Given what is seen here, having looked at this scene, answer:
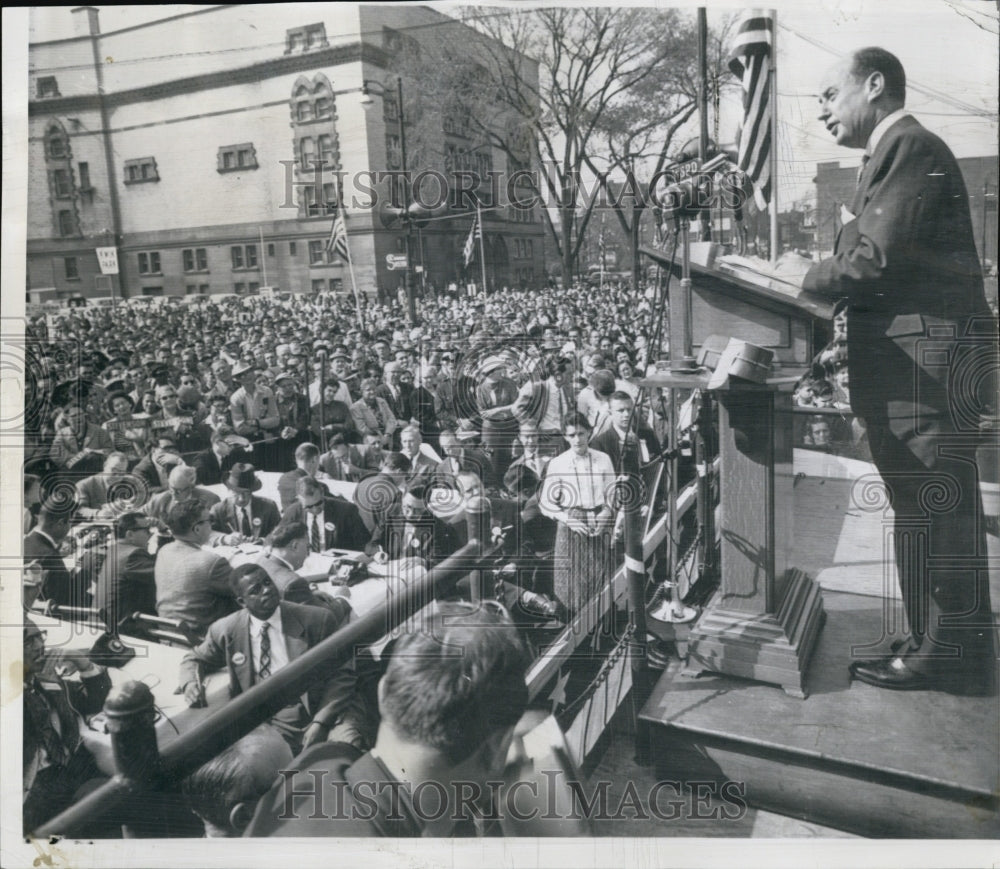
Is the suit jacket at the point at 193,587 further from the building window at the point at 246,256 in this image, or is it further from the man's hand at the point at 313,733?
the building window at the point at 246,256

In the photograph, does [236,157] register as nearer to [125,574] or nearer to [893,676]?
[125,574]

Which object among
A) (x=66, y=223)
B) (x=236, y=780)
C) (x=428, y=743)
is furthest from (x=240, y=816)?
(x=66, y=223)

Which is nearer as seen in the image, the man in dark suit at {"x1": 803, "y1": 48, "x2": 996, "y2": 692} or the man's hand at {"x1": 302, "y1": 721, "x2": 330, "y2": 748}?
the man in dark suit at {"x1": 803, "y1": 48, "x2": 996, "y2": 692}

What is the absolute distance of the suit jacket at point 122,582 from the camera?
3662 mm

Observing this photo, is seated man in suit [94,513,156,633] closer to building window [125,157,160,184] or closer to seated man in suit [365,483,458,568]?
seated man in suit [365,483,458,568]

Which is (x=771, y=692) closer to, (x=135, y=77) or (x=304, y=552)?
(x=304, y=552)

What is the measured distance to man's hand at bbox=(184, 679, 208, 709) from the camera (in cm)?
361

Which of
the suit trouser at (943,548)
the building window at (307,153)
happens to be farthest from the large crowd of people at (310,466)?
the suit trouser at (943,548)

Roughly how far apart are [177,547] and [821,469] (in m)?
2.93

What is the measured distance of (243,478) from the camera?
368 cm

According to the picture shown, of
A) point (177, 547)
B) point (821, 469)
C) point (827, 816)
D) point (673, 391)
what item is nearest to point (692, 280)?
point (673, 391)

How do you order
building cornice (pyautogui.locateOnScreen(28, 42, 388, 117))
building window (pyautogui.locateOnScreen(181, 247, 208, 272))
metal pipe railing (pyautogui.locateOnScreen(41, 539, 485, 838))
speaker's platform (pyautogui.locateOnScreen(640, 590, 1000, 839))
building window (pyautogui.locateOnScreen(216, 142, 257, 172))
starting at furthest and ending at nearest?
1. building window (pyautogui.locateOnScreen(181, 247, 208, 272))
2. building window (pyautogui.locateOnScreen(216, 142, 257, 172))
3. building cornice (pyautogui.locateOnScreen(28, 42, 388, 117))
4. metal pipe railing (pyautogui.locateOnScreen(41, 539, 485, 838))
5. speaker's platform (pyautogui.locateOnScreen(640, 590, 1000, 839))

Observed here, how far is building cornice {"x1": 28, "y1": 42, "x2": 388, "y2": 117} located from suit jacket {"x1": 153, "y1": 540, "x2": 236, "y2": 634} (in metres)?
2.06

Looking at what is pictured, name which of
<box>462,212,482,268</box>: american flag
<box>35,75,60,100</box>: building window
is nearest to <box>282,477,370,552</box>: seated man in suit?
<box>462,212,482,268</box>: american flag
